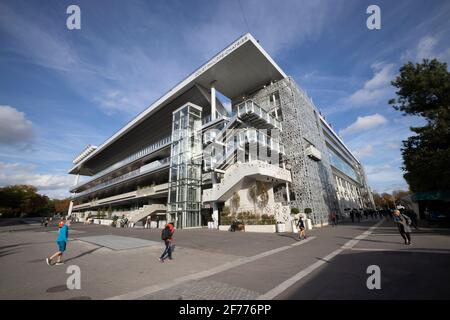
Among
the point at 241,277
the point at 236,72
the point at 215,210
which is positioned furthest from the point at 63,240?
the point at 236,72

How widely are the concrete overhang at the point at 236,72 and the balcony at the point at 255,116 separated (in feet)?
26.3

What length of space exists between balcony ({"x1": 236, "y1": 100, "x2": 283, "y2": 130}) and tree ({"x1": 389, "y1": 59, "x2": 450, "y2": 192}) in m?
12.9

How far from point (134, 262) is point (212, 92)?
28.0 m

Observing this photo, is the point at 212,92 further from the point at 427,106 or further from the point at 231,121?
the point at 427,106

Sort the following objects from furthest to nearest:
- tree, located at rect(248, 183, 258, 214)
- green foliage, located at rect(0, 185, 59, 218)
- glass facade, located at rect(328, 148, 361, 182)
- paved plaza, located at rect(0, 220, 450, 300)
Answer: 1. green foliage, located at rect(0, 185, 59, 218)
2. glass facade, located at rect(328, 148, 361, 182)
3. tree, located at rect(248, 183, 258, 214)
4. paved plaza, located at rect(0, 220, 450, 300)

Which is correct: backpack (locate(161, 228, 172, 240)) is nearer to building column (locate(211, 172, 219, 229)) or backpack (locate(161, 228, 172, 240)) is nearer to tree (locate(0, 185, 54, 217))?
building column (locate(211, 172, 219, 229))

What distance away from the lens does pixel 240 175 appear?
73.6 ft

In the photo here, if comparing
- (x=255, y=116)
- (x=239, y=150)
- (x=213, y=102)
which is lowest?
(x=239, y=150)

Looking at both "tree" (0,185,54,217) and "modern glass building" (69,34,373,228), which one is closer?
"modern glass building" (69,34,373,228)

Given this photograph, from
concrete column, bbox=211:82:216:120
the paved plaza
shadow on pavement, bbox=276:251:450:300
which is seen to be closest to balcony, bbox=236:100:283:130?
concrete column, bbox=211:82:216:120

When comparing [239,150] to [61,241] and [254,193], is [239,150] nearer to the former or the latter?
[254,193]

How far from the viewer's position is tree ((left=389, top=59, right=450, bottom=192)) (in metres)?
13.5

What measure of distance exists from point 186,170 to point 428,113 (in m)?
24.5
